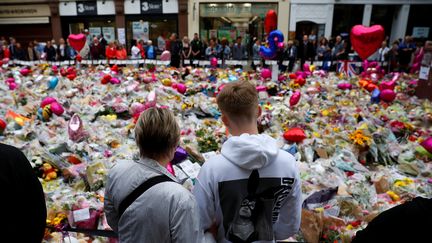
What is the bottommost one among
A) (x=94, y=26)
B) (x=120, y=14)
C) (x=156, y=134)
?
(x=156, y=134)

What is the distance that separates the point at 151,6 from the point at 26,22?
7.53 meters

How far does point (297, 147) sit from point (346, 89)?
426 centimetres

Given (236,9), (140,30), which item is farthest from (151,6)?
(236,9)

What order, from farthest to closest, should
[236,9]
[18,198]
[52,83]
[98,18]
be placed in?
[98,18] < [236,9] < [52,83] < [18,198]

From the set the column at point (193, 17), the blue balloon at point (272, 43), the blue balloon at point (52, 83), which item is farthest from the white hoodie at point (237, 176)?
the column at point (193, 17)

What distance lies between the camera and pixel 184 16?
17.4 meters

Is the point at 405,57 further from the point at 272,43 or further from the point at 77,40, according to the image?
the point at 77,40

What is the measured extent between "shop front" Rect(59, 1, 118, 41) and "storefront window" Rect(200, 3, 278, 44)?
4995 millimetres

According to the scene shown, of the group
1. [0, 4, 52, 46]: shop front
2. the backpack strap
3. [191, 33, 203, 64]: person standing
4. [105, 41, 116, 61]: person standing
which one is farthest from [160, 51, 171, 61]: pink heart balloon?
the backpack strap

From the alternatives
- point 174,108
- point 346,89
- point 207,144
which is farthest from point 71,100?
point 346,89

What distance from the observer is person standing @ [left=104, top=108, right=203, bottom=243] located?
4.25 ft

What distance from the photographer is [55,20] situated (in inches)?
720

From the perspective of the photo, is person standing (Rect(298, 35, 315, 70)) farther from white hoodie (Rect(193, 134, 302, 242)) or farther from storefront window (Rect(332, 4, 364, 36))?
white hoodie (Rect(193, 134, 302, 242))

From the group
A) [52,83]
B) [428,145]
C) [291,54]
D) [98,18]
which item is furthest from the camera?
[98,18]
